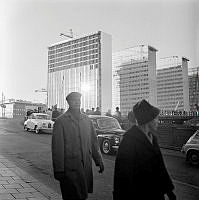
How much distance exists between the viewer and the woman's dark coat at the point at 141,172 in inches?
110

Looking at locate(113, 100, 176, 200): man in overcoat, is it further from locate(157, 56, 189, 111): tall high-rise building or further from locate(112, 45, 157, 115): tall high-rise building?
locate(112, 45, 157, 115): tall high-rise building

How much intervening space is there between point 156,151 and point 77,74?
156 m

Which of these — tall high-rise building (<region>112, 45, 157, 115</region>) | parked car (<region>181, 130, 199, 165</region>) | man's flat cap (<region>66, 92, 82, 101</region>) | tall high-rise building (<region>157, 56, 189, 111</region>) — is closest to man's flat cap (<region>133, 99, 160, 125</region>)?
man's flat cap (<region>66, 92, 82, 101</region>)

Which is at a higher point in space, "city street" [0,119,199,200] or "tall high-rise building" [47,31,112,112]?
"tall high-rise building" [47,31,112,112]

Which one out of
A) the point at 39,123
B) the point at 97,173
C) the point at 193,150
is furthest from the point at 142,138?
the point at 39,123

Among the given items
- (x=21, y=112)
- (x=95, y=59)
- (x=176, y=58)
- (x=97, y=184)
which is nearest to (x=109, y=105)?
(x=95, y=59)

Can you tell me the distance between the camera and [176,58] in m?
78.2

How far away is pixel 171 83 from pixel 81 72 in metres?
75.2

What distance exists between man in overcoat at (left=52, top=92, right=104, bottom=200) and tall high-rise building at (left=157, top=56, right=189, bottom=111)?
6672 centimetres

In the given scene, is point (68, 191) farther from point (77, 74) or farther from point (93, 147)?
point (77, 74)

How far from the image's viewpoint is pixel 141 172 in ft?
9.18

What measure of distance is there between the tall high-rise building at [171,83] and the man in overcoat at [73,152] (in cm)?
6672

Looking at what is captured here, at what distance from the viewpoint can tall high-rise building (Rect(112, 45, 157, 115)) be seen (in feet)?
414

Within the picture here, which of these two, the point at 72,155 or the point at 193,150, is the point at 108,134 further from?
the point at 72,155
